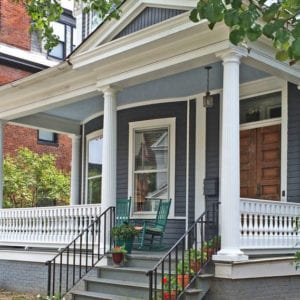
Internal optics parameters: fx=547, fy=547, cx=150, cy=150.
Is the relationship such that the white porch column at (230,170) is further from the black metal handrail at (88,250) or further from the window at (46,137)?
the window at (46,137)

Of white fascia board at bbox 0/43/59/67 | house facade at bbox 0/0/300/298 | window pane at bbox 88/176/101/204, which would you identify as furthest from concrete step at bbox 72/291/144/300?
white fascia board at bbox 0/43/59/67

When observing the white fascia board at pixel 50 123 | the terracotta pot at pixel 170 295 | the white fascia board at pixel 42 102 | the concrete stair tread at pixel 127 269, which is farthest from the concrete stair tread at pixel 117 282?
the white fascia board at pixel 50 123

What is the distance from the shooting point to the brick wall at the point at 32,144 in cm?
1806

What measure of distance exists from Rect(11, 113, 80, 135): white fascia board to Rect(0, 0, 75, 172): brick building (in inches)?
211

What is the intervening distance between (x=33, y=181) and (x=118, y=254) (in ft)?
31.6

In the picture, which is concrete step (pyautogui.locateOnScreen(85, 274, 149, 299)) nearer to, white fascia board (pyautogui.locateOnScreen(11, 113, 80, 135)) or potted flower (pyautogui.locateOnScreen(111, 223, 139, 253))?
potted flower (pyautogui.locateOnScreen(111, 223, 139, 253))

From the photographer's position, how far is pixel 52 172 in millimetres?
17672

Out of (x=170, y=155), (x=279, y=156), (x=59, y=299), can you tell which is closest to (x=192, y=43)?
(x=279, y=156)

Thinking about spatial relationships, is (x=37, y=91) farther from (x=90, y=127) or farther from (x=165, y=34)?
(x=165, y=34)

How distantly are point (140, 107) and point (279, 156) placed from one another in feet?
10.7

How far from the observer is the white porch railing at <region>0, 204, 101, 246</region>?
372 inches

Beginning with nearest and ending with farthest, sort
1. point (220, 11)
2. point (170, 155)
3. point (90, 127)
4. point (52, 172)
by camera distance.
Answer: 1. point (220, 11)
2. point (170, 155)
3. point (90, 127)
4. point (52, 172)

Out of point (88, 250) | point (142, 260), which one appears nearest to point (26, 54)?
point (88, 250)

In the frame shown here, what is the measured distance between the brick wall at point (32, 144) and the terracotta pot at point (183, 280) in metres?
12.1
